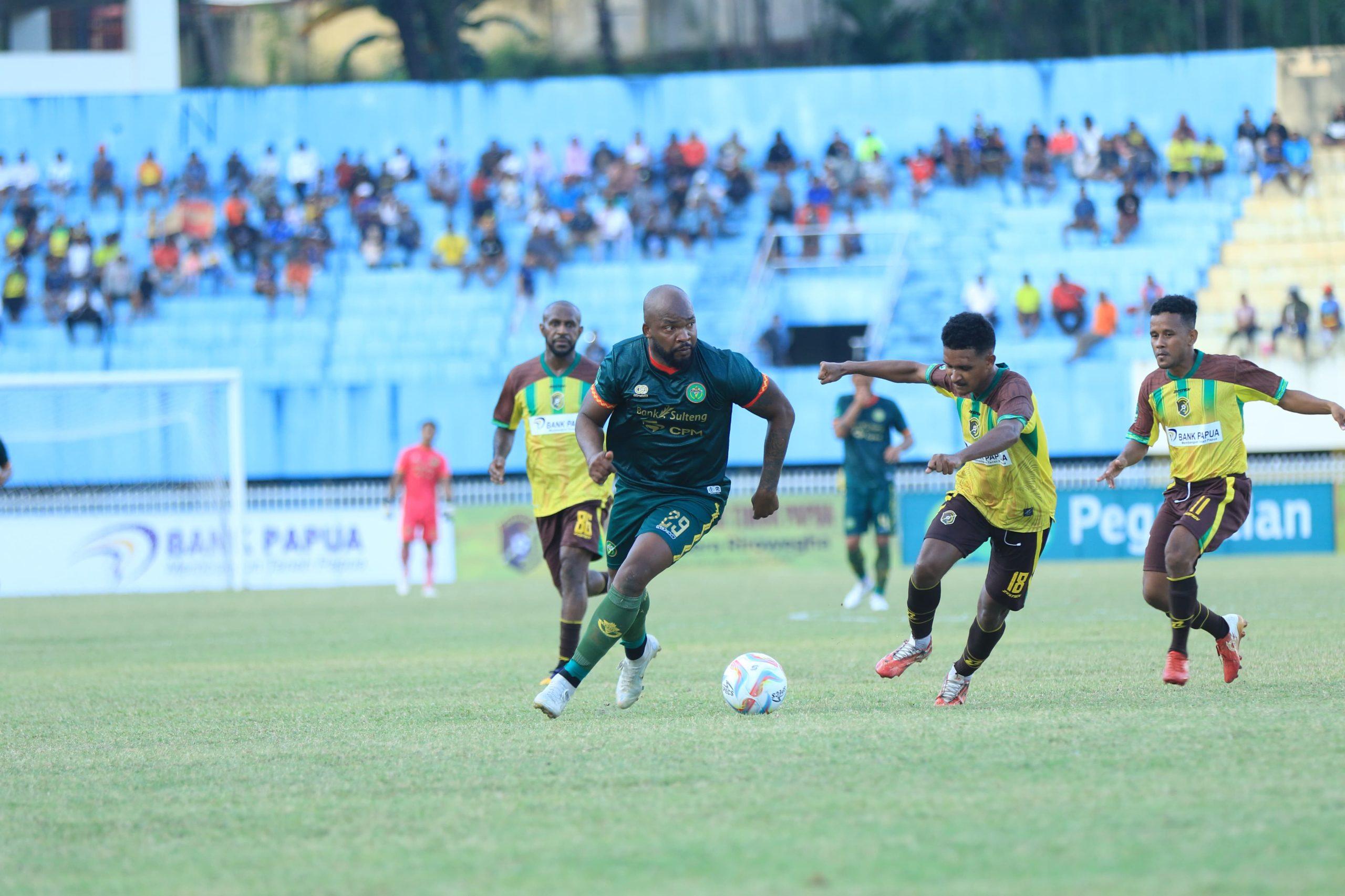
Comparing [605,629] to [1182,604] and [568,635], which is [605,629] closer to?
[568,635]

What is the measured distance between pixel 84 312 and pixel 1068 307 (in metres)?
18.4

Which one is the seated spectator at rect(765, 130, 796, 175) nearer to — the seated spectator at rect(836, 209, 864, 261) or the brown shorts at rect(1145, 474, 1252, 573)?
the seated spectator at rect(836, 209, 864, 261)

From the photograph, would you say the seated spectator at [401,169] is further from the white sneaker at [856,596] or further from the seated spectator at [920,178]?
the white sneaker at [856,596]

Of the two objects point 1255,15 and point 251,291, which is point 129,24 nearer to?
point 251,291

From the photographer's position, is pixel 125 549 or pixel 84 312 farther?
pixel 84 312

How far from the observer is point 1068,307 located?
99.5 feet

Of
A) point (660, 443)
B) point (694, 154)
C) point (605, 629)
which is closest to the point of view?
point (605, 629)

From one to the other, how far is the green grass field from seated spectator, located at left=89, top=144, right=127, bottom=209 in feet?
77.8

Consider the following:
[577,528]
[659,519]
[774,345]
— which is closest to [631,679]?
[659,519]

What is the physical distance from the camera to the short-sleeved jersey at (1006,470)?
7.86 metres

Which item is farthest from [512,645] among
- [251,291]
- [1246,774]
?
[251,291]

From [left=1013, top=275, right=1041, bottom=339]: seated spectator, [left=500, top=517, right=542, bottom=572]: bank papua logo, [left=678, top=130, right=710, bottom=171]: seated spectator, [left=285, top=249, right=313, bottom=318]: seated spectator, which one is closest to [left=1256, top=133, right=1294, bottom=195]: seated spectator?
[left=1013, top=275, right=1041, bottom=339]: seated spectator

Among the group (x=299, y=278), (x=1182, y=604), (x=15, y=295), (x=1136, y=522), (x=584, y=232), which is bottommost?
(x=1136, y=522)

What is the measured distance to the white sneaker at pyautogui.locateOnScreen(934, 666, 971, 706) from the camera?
306 inches
